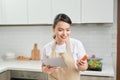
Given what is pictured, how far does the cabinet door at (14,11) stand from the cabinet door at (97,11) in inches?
31.8

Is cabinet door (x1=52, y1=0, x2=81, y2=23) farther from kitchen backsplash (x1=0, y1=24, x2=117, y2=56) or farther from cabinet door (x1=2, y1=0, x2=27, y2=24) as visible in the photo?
cabinet door (x1=2, y1=0, x2=27, y2=24)

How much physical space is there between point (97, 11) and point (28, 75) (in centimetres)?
116

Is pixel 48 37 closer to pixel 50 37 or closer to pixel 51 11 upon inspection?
pixel 50 37

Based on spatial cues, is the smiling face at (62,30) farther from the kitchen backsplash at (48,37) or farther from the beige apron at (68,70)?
the kitchen backsplash at (48,37)

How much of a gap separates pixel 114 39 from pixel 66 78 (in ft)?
4.90

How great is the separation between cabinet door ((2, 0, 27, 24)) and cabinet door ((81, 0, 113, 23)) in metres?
0.81

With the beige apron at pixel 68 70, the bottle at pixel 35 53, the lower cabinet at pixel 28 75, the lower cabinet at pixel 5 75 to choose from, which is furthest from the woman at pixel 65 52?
the bottle at pixel 35 53

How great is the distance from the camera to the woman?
3.77 feet

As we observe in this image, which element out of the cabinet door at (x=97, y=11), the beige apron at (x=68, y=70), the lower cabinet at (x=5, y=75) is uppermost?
the cabinet door at (x=97, y=11)

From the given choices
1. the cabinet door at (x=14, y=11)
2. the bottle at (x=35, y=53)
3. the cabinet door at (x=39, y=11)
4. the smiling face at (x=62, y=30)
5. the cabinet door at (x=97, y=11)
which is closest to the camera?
the smiling face at (x=62, y=30)

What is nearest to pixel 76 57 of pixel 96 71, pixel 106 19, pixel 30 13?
pixel 96 71

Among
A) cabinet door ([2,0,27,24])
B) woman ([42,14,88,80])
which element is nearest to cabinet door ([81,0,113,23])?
cabinet door ([2,0,27,24])

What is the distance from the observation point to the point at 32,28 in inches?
108

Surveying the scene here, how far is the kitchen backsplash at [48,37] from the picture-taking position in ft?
8.14
